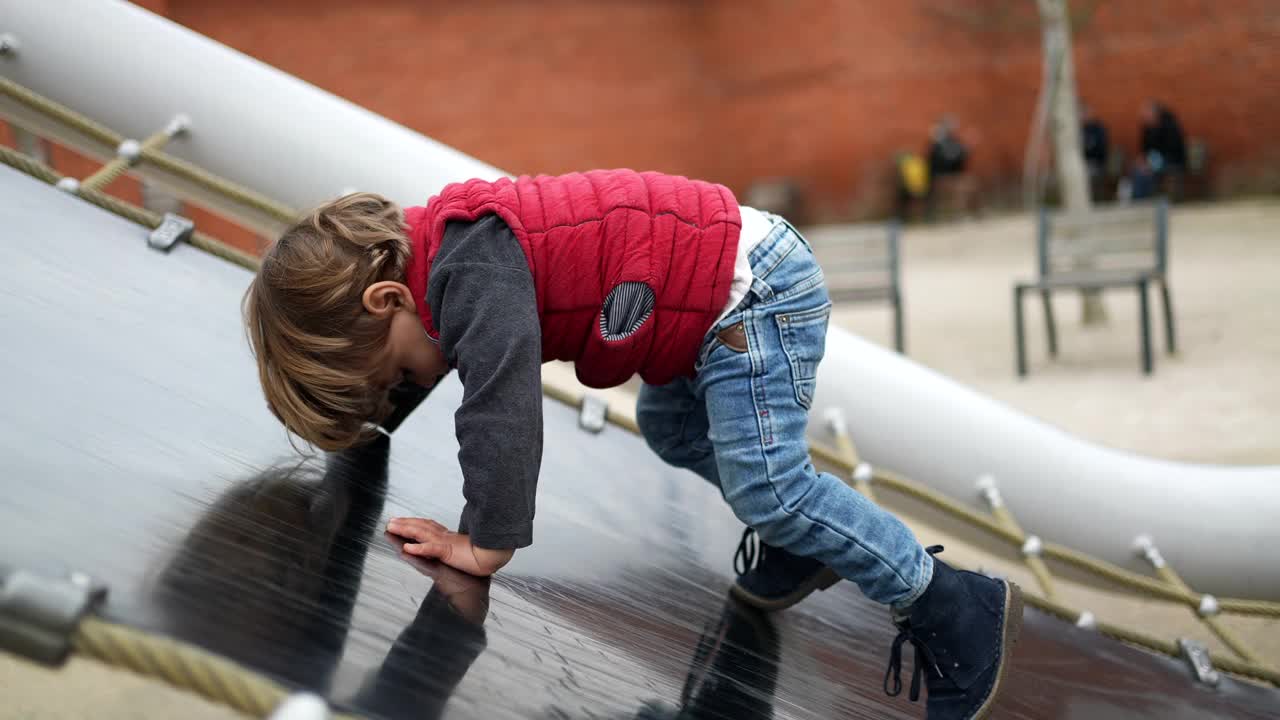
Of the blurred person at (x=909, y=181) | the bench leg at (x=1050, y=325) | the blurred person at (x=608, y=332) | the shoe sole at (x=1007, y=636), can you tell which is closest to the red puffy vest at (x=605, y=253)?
the blurred person at (x=608, y=332)

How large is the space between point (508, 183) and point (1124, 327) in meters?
5.35

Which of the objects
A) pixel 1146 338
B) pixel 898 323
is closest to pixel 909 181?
pixel 898 323

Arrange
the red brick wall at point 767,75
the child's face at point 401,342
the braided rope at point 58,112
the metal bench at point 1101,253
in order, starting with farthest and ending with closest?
the red brick wall at point 767,75, the metal bench at point 1101,253, the braided rope at point 58,112, the child's face at point 401,342

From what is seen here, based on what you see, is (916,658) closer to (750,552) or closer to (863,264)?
(750,552)

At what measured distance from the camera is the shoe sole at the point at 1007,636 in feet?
3.87

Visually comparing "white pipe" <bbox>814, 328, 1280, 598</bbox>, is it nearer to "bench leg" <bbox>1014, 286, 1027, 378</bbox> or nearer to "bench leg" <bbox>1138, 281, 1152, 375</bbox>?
"bench leg" <bbox>1138, 281, 1152, 375</bbox>

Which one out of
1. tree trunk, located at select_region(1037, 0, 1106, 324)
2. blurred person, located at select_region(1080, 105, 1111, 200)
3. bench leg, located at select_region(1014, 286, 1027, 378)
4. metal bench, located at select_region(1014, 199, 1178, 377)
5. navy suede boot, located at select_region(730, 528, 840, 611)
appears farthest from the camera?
blurred person, located at select_region(1080, 105, 1111, 200)

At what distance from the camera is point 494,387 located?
3.50ft

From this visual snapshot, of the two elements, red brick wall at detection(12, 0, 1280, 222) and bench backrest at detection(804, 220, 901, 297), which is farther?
red brick wall at detection(12, 0, 1280, 222)

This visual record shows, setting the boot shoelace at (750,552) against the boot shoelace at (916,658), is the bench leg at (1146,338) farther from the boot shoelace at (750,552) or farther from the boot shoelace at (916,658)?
the boot shoelace at (916,658)

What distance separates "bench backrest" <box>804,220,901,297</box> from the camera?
5.48 m

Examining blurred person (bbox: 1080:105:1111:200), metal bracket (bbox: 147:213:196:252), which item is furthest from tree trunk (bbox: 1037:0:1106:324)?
metal bracket (bbox: 147:213:196:252)

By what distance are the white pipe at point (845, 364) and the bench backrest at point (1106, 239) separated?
3.39 metres

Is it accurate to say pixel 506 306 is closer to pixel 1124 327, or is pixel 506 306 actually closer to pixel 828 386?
pixel 828 386
